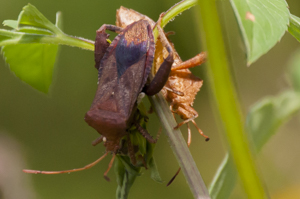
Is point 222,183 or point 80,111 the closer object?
point 222,183

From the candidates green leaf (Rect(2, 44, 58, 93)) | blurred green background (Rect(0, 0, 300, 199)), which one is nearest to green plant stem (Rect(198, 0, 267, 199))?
green leaf (Rect(2, 44, 58, 93))

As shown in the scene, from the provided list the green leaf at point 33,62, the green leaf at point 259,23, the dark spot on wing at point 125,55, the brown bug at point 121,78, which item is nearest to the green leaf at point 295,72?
the green leaf at point 259,23

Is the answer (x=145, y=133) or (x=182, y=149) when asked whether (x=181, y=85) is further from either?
(x=182, y=149)

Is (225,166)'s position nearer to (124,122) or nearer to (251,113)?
(251,113)

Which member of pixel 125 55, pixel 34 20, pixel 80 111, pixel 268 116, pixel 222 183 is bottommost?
pixel 80 111

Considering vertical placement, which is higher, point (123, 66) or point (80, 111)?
point (123, 66)

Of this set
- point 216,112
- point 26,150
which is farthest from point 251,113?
point 26,150

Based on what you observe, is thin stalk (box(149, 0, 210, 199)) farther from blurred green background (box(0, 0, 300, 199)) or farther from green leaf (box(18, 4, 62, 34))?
blurred green background (box(0, 0, 300, 199))

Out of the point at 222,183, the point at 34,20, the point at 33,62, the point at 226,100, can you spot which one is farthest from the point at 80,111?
the point at 226,100
